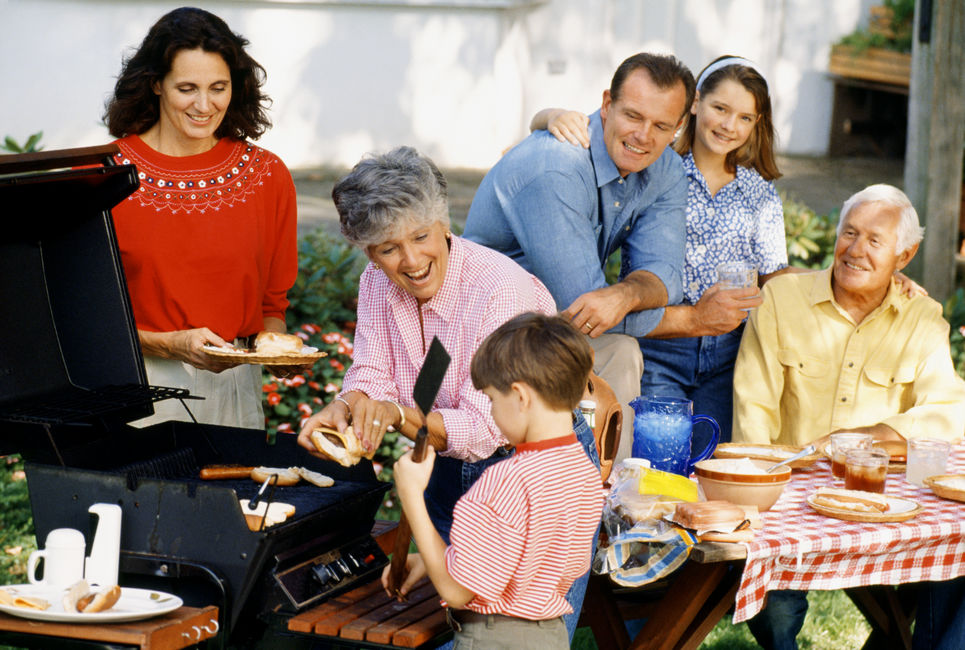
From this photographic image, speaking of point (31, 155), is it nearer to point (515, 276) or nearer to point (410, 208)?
point (410, 208)

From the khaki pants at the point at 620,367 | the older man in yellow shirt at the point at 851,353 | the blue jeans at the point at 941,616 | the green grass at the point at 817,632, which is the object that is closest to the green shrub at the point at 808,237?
the green grass at the point at 817,632

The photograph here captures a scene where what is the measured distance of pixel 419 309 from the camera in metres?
3.17

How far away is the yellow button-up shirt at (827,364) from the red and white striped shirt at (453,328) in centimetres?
111

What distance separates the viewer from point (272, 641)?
2781 millimetres

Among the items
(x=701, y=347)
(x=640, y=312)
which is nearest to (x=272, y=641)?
(x=640, y=312)

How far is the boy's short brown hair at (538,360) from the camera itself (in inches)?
97.7

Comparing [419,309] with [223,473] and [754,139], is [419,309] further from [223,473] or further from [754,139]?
[754,139]

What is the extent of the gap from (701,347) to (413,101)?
7.54 m

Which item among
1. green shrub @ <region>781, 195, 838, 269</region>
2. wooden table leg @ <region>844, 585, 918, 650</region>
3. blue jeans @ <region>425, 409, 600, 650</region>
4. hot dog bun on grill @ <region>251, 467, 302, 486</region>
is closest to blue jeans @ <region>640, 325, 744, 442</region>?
wooden table leg @ <region>844, 585, 918, 650</region>

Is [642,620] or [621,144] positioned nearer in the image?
[621,144]

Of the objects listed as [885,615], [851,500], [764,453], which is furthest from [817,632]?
[851,500]

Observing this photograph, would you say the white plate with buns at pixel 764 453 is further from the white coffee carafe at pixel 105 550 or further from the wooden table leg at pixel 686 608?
the white coffee carafe at pixel 105 550

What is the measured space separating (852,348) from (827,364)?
10 centimetres

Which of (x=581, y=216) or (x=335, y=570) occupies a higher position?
(x=581, y=216)
